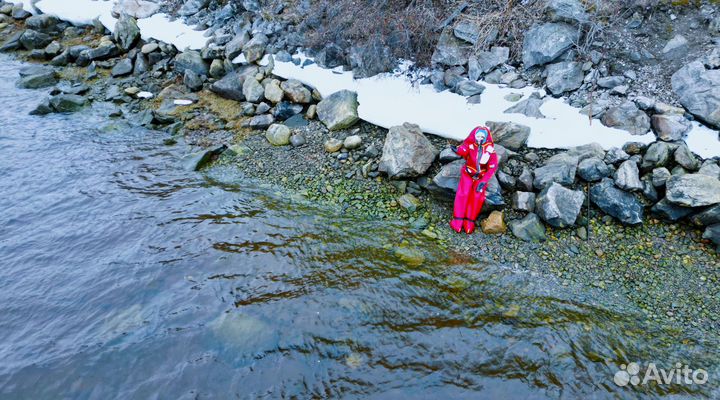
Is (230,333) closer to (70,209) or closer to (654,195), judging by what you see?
(70,209)

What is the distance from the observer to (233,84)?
11.3 meters

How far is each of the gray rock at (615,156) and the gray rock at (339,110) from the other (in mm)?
4861

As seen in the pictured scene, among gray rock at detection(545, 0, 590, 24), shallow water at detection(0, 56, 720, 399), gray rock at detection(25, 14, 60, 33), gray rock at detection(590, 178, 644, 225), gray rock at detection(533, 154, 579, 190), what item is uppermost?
gray rock at detection(545, 0, 590, 24)

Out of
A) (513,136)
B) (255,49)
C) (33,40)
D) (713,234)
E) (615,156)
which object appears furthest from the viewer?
(33,40)

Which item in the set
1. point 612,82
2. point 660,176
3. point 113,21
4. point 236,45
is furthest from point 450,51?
point 113,21

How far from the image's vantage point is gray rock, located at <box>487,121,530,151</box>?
802cm

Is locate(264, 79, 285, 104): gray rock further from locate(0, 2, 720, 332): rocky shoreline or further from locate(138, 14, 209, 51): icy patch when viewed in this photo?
locate(138, 14, 209, 51): icy patch

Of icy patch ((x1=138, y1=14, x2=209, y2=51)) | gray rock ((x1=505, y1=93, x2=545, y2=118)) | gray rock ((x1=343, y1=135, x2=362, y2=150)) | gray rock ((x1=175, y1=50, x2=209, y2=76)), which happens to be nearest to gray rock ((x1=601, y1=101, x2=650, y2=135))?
gray rock ((x1=505, y1=93, x2=545, y2=118))

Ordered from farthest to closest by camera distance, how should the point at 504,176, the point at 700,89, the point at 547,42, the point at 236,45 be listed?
the point at 236,45 < the point at 547,42 < the point at 700,89 < the point at 504,176

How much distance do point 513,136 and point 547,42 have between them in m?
2.79

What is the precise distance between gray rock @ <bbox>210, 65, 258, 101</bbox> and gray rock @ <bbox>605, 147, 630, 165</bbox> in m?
8.31

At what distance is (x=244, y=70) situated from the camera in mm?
11594

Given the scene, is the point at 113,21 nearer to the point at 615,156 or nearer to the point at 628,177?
the point at 615,156

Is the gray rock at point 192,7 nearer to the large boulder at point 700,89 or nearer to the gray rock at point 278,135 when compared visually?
the gray rock at point 278,135
